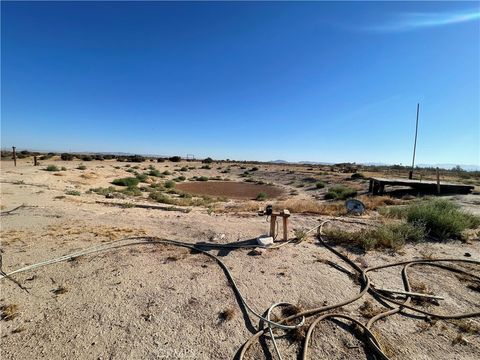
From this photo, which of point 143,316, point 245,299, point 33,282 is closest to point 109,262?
point 33,282

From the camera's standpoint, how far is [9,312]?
13.1ft

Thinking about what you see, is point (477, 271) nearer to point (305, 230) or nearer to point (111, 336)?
point (305, 230)

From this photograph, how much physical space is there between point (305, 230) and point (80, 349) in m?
5.95

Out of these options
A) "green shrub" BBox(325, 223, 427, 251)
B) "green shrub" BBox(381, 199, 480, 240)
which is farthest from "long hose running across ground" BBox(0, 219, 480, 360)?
"green shrub" BBox(381, 199, 480, 240)

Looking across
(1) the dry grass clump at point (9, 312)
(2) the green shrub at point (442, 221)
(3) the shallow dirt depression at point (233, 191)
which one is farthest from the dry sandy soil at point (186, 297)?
(3) the shallow dirt depression at point (233, 191)

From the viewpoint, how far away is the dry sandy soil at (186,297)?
337 cm

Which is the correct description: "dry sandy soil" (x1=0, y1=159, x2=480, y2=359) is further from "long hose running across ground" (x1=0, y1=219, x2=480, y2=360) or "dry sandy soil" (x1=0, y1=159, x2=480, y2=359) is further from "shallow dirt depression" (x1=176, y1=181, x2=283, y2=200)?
"shallow dirt depression" (x1=176, y1=181, x2=283, y2=200)

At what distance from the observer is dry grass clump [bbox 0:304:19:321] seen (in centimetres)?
390

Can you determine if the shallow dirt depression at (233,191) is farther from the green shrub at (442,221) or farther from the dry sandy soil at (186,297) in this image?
the dry sandy soil at (186,297)

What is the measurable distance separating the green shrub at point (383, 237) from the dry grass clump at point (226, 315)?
3.89m

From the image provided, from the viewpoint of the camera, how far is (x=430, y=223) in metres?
7.86

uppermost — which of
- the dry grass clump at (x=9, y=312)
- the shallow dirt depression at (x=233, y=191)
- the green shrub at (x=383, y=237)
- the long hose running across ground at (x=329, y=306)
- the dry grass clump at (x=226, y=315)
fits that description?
the green shrub at (x=383, y=237)

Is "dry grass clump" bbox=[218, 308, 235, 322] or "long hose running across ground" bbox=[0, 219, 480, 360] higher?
"long hose running across ground" bbox=[0, 219, 480, 360]

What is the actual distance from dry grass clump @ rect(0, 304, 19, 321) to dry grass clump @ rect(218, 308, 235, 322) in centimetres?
287
